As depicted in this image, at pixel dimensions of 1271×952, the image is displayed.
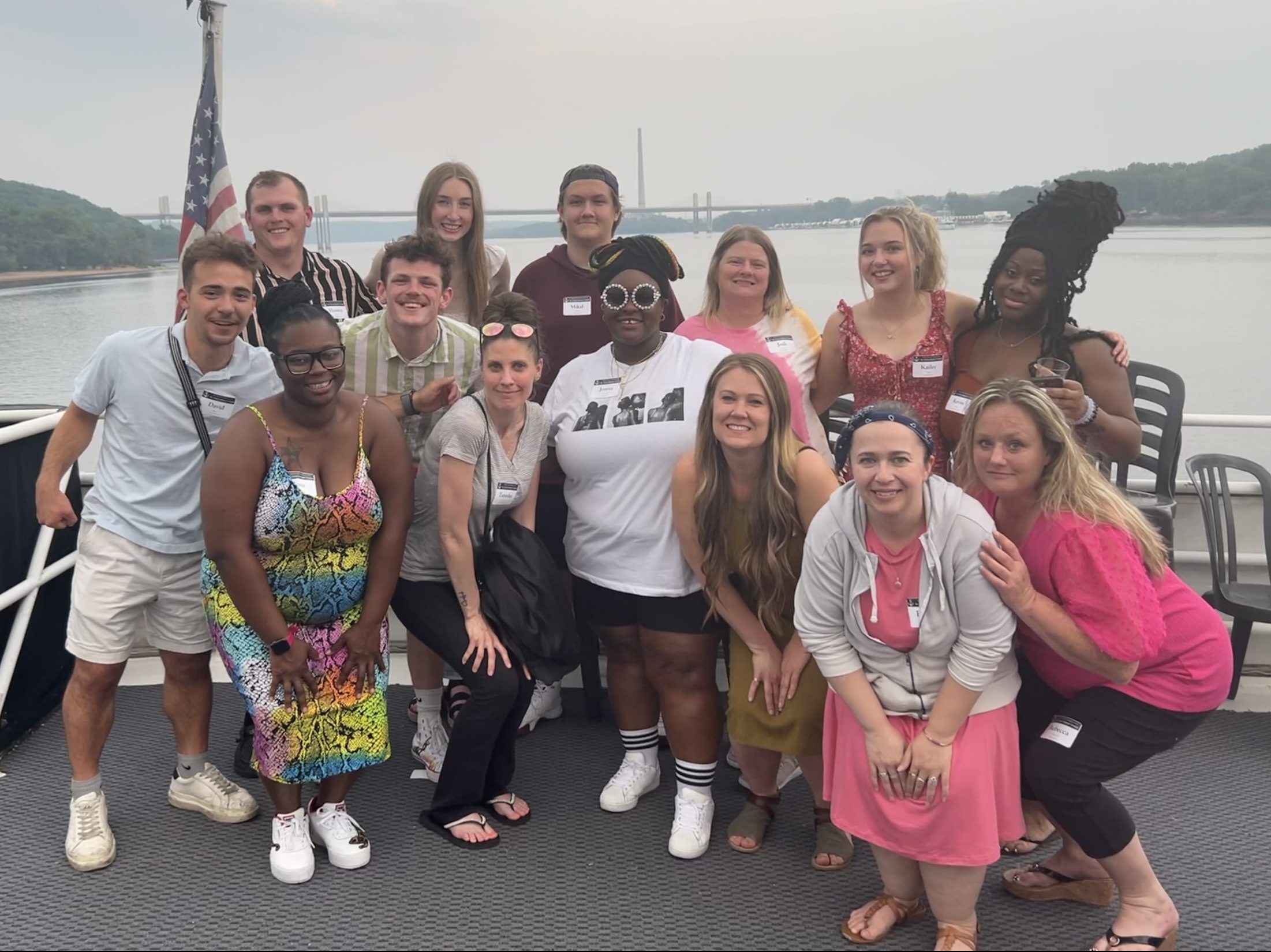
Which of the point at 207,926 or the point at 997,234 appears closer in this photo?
the point at 207,926

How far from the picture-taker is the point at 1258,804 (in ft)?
8.30

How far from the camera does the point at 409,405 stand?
8.18 feet

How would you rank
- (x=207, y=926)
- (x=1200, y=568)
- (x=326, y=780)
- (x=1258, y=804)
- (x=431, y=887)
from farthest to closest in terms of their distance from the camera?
1. (x=1200, y=568)
2. (x=1258, y=804)
3. (x=326, y=780)
4. (x=431, y=887)
5. (x=207, y=926)

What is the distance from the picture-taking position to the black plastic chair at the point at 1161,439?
8.79ft

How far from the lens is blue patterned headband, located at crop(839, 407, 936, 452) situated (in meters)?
1.86

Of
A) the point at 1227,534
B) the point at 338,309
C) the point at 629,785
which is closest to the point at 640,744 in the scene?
the point at 629,785

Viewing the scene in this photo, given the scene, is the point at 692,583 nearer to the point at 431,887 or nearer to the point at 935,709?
the point at 935,709

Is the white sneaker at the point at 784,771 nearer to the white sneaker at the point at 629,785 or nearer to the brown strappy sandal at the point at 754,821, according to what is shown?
the brown strappy sandal at the point at 754,821

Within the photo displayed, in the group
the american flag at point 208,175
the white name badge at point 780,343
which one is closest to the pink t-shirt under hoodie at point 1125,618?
the white name badge at point 780,343

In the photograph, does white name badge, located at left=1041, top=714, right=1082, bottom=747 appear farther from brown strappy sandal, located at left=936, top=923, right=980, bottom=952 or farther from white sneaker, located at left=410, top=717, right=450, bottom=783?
white sneaker, located at left=410, top=717, right=450, bottom=783

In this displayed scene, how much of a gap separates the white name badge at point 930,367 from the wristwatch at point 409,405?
1388 millimetres

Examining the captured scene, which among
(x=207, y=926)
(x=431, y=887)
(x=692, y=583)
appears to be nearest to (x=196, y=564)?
(x=207, y=926)

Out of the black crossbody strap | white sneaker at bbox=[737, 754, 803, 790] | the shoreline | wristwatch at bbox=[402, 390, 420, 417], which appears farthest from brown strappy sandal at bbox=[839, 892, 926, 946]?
the shoreline

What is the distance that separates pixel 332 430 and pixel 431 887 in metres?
1.13
